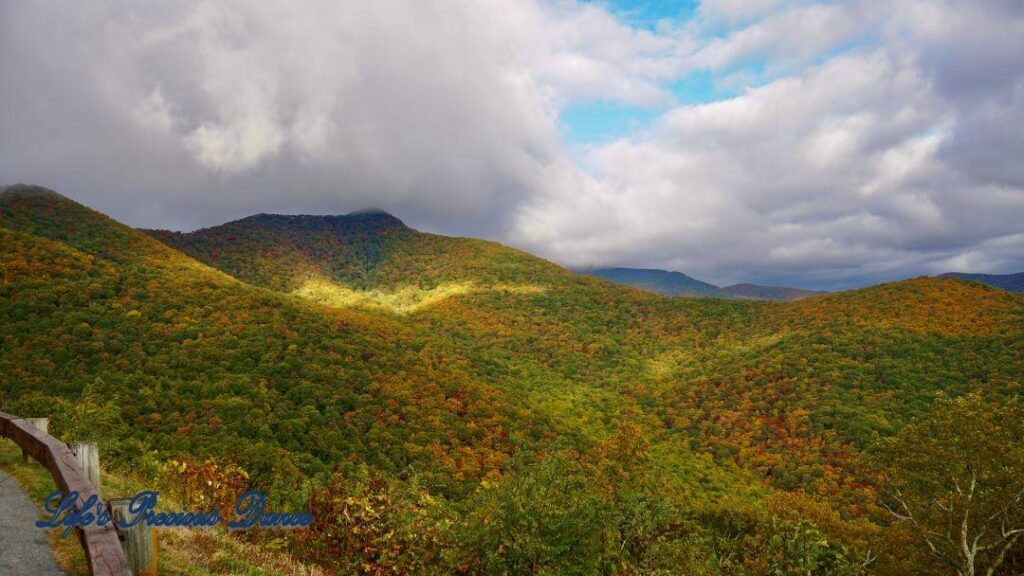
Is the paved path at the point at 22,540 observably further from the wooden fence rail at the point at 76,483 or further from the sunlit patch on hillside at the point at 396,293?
the sunlit patch on hillside at the point at 396,293

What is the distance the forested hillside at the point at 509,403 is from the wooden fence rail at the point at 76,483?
18.7 ft

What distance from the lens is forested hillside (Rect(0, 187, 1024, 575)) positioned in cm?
1391

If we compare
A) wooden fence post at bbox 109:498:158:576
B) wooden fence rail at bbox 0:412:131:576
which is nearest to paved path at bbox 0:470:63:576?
wooden fence rail at bbox 0:412:131:576

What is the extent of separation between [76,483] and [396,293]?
178597mm

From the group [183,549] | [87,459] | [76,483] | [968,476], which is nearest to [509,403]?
[968,476]

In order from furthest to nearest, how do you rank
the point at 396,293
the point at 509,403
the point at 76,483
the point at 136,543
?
the point at 396,293 → the point at 509,403 → the point at 76,483 → the point at 136,543

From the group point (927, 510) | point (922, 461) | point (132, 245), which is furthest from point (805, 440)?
point (132, 245)

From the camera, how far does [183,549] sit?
7.75 metres

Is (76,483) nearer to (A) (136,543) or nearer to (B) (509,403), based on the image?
(A) (136,543)

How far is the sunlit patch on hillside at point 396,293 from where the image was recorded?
158 metres

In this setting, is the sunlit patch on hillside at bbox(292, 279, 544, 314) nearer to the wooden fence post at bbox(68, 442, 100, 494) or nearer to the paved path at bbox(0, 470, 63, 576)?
the paved path at bbox(0, 470, 63, 576)

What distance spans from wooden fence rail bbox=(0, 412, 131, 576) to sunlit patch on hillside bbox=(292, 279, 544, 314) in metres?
143

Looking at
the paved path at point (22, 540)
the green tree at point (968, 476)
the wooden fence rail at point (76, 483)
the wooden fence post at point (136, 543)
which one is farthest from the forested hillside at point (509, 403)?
the wooden fence post at point (136, 543)

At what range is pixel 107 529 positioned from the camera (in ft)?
15.7
